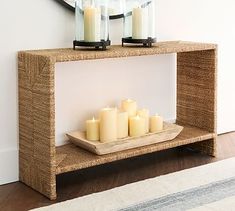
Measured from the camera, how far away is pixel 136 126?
8.00ft

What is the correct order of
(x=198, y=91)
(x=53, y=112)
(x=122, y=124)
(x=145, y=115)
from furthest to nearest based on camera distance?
(x=198, y=91), (x=145, y=115), (x=122, y=124), (x=53, y=112)

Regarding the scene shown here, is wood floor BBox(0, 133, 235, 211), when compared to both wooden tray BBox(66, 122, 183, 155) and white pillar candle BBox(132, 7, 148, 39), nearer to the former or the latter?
wooden tray BBox(66, 122, 183, 155)

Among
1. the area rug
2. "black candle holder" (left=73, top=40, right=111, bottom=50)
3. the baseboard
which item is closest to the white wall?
the baseboard

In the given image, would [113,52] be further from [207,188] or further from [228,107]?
[228,107]

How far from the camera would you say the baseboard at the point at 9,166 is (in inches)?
90.7

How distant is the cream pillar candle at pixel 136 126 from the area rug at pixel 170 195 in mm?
229

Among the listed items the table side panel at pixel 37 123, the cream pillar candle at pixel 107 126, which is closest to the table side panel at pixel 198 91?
the cream pillar candle at pixel 107 126

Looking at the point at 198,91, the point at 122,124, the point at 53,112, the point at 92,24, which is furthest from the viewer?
the point at 198,91

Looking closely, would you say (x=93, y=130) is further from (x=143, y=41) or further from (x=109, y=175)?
(x=143, y=41)

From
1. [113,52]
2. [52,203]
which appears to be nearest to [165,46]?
[113,52]

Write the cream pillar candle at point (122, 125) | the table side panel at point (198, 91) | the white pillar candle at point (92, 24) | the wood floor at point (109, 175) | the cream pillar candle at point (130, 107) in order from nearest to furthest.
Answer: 1. the wood floor at point (109, 175)
2. the white pillar candle at point (92, 24)
3. the cream pillar candle at point (122, 125)
4. the cream pillar candle at point (130, 107)
5. the table side panel at point (198, 91)

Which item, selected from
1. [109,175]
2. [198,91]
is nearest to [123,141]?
[109,175]

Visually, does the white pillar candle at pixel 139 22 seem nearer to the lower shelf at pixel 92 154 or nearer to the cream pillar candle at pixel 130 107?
the cream pillar candle at pixel 130 107

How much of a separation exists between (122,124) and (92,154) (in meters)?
0.20
